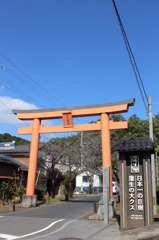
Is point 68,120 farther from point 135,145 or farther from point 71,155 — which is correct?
point 71,155

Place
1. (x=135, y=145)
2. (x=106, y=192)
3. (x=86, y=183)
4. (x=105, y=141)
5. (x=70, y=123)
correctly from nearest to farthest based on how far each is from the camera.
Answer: (x=135, y=145), (x=106, y=192), (x=105, y=141), (x=70, y=123), (x=86, y=183)

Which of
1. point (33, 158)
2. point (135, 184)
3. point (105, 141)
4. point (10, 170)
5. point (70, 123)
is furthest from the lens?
point (10, 170)

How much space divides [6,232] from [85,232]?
288cm

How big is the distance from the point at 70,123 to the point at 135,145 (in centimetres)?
1034

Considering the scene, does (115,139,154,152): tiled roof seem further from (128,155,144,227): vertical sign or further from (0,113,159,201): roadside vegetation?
(0,113,159,201): roadside vegetation

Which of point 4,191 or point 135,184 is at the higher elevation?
point 135,184

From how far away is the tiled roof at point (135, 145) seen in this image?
29.8ft

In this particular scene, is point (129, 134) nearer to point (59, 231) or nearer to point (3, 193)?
point (3, 193)

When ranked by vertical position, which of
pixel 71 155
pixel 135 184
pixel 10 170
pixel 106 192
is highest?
pixel 71 155

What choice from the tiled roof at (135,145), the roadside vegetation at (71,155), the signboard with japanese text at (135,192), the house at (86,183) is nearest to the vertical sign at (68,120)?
the roadside vegetation at (71,155)

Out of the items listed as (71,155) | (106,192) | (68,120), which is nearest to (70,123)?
(68,120)

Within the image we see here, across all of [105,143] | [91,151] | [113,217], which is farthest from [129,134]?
[113,217]

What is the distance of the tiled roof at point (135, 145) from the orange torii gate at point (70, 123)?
25.9ft

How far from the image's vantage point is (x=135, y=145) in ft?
30.5
